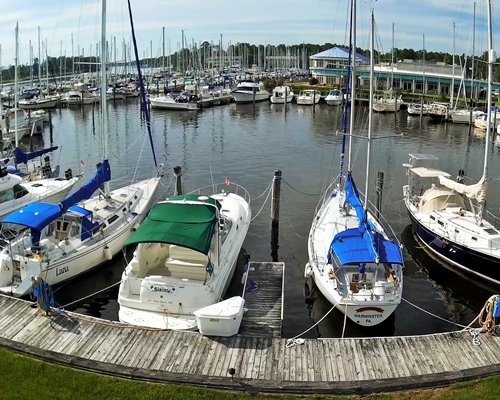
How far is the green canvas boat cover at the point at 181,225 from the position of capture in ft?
57.2

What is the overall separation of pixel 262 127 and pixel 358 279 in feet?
170

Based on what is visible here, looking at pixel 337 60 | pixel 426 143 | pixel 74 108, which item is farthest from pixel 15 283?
pixel 337 60

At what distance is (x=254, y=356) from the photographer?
47.8ft

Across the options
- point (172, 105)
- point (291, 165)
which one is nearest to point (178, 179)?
point (291, 165)

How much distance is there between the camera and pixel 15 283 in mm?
19484

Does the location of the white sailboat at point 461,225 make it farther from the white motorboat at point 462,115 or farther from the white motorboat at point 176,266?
the white motorboat at point 462,115

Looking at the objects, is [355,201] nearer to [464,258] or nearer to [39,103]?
[464,258]

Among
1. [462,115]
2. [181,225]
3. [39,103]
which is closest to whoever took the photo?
[181,225]

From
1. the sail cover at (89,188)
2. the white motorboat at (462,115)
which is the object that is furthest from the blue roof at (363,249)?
the white motorboat at (462,115)

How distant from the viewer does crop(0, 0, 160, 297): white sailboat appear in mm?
19686

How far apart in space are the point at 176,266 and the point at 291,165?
28.6 meters

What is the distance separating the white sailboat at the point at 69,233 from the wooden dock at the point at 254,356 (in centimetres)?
337

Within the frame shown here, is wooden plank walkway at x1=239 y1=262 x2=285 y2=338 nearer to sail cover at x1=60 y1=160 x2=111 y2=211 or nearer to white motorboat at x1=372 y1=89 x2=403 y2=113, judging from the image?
sail cover at x1=60 y1=160 x2=111 y2=211

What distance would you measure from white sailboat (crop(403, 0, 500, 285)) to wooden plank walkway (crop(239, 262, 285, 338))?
8.61m
